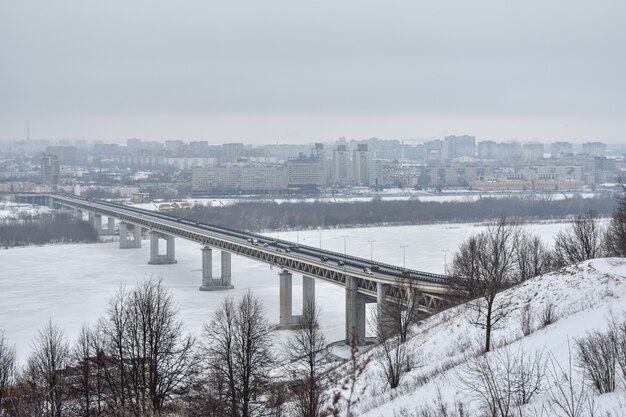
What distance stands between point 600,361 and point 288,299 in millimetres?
22583

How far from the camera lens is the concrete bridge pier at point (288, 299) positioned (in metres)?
30.4

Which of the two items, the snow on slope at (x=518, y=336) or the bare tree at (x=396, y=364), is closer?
the snow on slope at (x=518, y=336)

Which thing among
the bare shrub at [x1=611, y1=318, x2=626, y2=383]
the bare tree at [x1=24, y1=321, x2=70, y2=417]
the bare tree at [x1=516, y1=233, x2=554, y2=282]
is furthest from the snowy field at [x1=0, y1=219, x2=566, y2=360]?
the bare shrub at [x1=611, y1=318, x2=626, y2=383]

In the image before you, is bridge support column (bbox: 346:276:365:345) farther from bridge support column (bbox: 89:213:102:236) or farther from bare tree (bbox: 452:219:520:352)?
bridge support column (bbox: 89:213:102:236)

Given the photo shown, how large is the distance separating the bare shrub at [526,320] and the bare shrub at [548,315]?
7.6 inches

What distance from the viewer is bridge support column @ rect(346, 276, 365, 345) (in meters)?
27.0

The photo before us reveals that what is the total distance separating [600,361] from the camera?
9500 mm

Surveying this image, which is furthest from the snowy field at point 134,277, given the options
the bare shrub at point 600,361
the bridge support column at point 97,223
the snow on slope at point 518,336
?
the bare shrub at point 600,361

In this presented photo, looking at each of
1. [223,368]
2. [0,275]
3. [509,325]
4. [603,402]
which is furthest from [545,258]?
[0,275]

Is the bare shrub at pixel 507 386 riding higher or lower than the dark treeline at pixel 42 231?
higher

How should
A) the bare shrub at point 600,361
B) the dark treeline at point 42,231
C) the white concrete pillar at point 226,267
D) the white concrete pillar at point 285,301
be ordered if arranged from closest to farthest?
the bare shrub at point 600,361 → the white concrete pillar at point 285,301 → the white concrete pillar at point 226,267 → the dark treeline at point 42,231

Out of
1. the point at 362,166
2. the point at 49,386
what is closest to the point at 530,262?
the point at 49,386

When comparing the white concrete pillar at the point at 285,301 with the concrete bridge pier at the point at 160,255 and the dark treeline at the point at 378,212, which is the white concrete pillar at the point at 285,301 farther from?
the dark treeline at the point at 378,212

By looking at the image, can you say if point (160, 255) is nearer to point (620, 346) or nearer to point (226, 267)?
point (226, 267)
